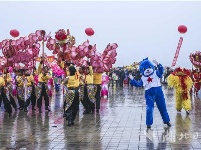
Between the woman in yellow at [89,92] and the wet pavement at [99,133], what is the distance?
83 centimetres

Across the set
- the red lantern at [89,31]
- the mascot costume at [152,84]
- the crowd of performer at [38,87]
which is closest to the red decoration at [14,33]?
the red lantern at [89,31]

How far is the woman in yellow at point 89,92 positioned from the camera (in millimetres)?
14117

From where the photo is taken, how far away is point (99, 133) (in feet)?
31.4

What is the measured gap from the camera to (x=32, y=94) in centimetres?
1536

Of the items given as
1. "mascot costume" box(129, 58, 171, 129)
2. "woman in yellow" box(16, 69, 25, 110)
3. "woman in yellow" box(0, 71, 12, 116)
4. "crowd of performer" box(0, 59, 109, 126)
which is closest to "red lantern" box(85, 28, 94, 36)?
"crowd of performer" box(0, 59, 109, 126)

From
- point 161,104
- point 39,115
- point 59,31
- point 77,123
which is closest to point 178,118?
point 161,104

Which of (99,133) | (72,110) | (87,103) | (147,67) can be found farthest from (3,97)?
(147,67)

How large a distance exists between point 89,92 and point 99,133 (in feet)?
16.0

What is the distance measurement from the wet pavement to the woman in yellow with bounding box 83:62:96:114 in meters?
0.83

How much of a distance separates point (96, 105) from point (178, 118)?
3.34 m

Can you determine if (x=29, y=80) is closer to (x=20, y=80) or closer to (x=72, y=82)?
(x=20, y=80)

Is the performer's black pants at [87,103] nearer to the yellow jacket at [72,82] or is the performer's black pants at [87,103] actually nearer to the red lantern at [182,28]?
the yellow jacket at [72,82]

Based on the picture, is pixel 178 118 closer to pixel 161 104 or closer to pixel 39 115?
pixel 161 104

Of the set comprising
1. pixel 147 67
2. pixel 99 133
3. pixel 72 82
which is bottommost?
pixel 99 133
